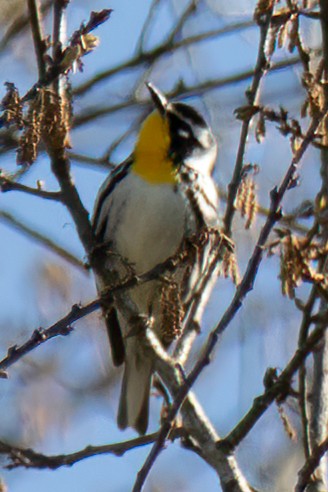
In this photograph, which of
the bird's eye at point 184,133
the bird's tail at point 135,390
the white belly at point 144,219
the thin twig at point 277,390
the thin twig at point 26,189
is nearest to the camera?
the thin twig at point 277,390

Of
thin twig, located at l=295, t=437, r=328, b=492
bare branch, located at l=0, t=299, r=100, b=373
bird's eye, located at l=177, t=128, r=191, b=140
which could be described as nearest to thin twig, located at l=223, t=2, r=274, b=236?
bare branch, located at l=0, t=299, r=100, b=373

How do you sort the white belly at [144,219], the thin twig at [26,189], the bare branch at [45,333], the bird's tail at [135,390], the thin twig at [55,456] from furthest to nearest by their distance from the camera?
1. the bird's tail at [135,390]
2. the white belly at [144,219]
3. the thin twig at [55,456]
4. the thin twig at [26,189]
5. the bare branch at [45,333]

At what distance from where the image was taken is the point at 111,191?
3352mm

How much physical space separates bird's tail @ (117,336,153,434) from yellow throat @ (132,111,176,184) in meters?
0.58

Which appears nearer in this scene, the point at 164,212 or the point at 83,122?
the point at 164,212

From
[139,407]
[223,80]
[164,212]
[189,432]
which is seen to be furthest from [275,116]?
[223,80]

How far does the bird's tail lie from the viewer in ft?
11.2

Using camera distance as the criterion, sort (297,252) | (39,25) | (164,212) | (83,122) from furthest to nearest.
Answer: (83,122) < (164,212) < (39,25) < (297,252)

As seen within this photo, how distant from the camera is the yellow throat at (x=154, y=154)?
10.8 ft

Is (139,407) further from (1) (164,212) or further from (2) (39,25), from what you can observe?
→ (2) (39,25)

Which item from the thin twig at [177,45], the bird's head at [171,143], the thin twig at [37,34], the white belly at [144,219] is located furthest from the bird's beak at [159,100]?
the thin twig at [37,34]

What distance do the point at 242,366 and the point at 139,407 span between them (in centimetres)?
42

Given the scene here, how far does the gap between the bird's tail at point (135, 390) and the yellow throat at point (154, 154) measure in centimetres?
58

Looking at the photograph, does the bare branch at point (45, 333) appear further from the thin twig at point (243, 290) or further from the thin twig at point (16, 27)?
the thin twig at point (16, 27)
